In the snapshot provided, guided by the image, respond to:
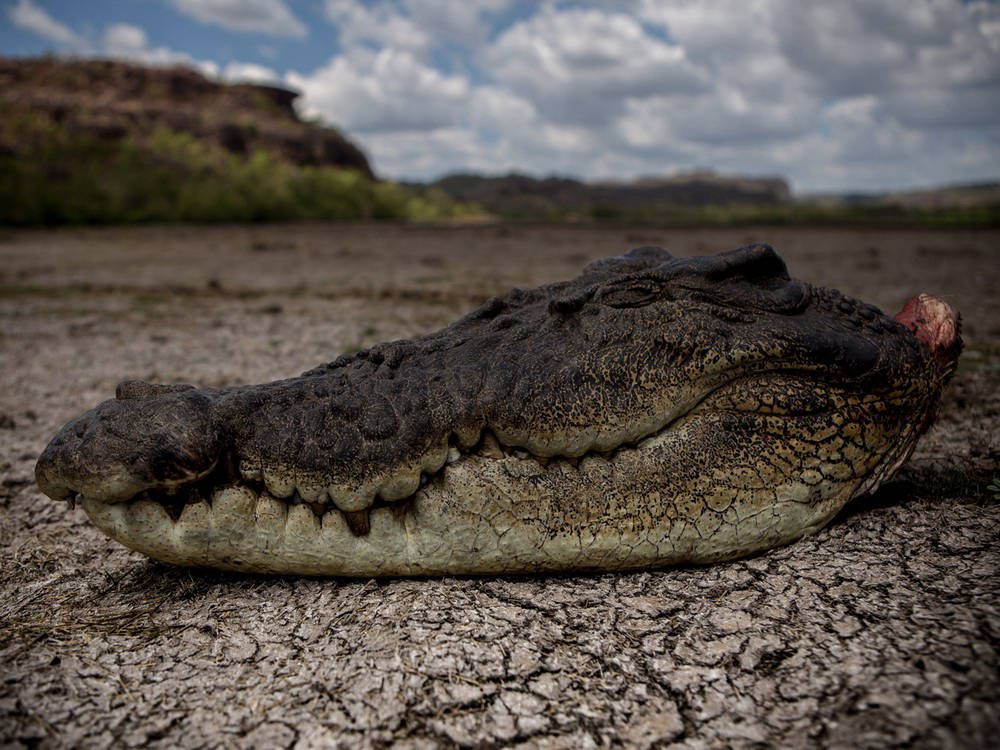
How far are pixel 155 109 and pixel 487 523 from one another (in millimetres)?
47003

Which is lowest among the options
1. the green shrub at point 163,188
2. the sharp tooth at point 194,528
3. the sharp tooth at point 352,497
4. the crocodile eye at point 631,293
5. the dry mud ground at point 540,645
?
the dry mud ground at point 540,645

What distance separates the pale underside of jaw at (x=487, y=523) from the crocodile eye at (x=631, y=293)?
0.40 meters

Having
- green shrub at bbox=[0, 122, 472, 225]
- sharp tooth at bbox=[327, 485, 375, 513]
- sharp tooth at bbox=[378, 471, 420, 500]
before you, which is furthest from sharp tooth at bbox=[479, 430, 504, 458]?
green shrub at bbox=[0, 122, 472, 225]

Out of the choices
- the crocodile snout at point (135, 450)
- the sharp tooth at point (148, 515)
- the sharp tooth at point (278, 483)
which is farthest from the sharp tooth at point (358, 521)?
the sharp tooth at point (148, 515)

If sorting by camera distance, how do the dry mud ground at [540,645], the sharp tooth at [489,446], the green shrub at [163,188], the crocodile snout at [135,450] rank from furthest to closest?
1. the green shrub at [163,188]
2. the sharp tooth at [489,446]
3. the crocodile snout at [135,450]
4. the dry mud ground at [540,645]

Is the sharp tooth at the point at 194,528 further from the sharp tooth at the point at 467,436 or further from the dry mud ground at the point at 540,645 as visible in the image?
the sharp tooth at the point at 467,436

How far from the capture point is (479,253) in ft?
41.1

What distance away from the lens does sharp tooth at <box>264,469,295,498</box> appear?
1.83 meters

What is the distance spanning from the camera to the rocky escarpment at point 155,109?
3803 cm

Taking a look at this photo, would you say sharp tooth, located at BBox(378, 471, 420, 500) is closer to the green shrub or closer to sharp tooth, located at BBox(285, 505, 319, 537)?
sharp tooth, located at BBox(285, 505, 319, 537)

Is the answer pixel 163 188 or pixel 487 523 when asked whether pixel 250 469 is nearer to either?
pixel 487 523

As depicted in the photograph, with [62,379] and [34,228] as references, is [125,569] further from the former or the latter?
[34,228]

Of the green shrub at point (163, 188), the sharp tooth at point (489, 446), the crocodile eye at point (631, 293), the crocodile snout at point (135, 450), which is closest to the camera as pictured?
the crocodile snout at point (135, 450)

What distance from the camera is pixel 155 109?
41.2m
